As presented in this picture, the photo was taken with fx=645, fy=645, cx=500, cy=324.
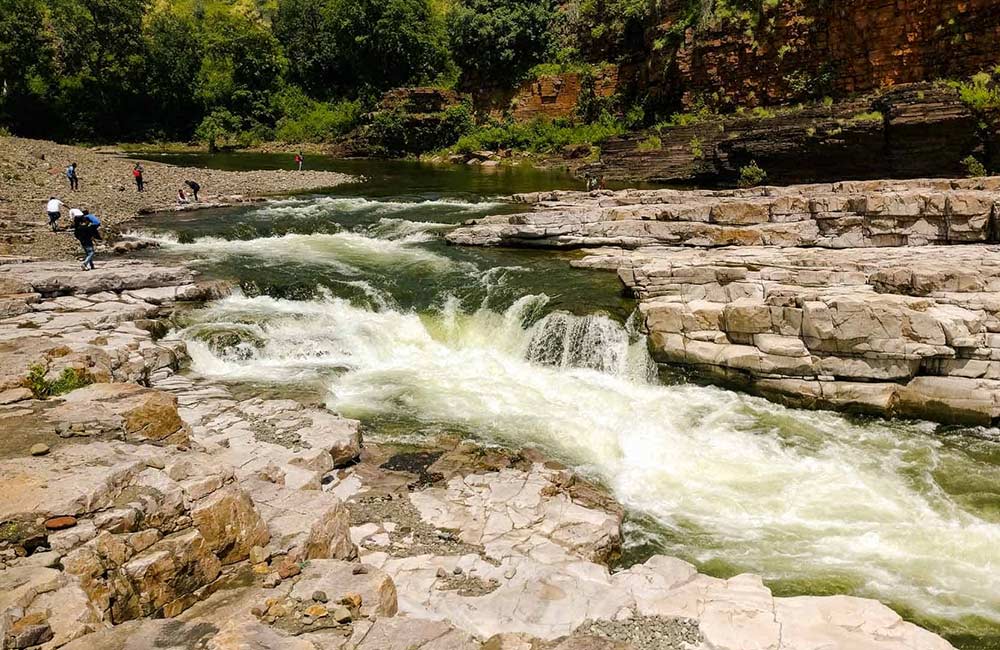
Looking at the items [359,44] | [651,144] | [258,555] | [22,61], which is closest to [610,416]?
[258,555]

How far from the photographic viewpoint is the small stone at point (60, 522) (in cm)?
506

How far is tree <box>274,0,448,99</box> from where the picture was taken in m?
54.1

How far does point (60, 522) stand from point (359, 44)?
186 ft

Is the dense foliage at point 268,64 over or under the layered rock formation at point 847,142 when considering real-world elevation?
over

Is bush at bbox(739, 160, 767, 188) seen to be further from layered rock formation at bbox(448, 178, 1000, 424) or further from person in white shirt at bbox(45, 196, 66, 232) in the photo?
person in white shirt at bbox(45, 196, 66, 232)

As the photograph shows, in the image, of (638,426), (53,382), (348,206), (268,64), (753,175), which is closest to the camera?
(53,382)

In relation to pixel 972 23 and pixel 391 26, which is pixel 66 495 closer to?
pixel 972 23

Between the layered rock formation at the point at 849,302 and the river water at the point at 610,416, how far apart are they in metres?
0.55

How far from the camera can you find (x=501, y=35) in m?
48.3

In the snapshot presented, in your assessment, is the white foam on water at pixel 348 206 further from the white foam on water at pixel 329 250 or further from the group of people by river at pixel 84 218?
the white foam on water at pixel 329 250

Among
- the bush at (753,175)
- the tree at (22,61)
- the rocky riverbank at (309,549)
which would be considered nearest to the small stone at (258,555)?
the rocky riverbank at (309,549)

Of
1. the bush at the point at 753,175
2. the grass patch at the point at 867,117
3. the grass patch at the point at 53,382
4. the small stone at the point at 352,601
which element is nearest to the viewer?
the small stone at the point at 352,601

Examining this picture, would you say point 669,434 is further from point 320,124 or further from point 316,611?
point 320,124

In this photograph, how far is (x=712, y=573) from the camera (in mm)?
7188
